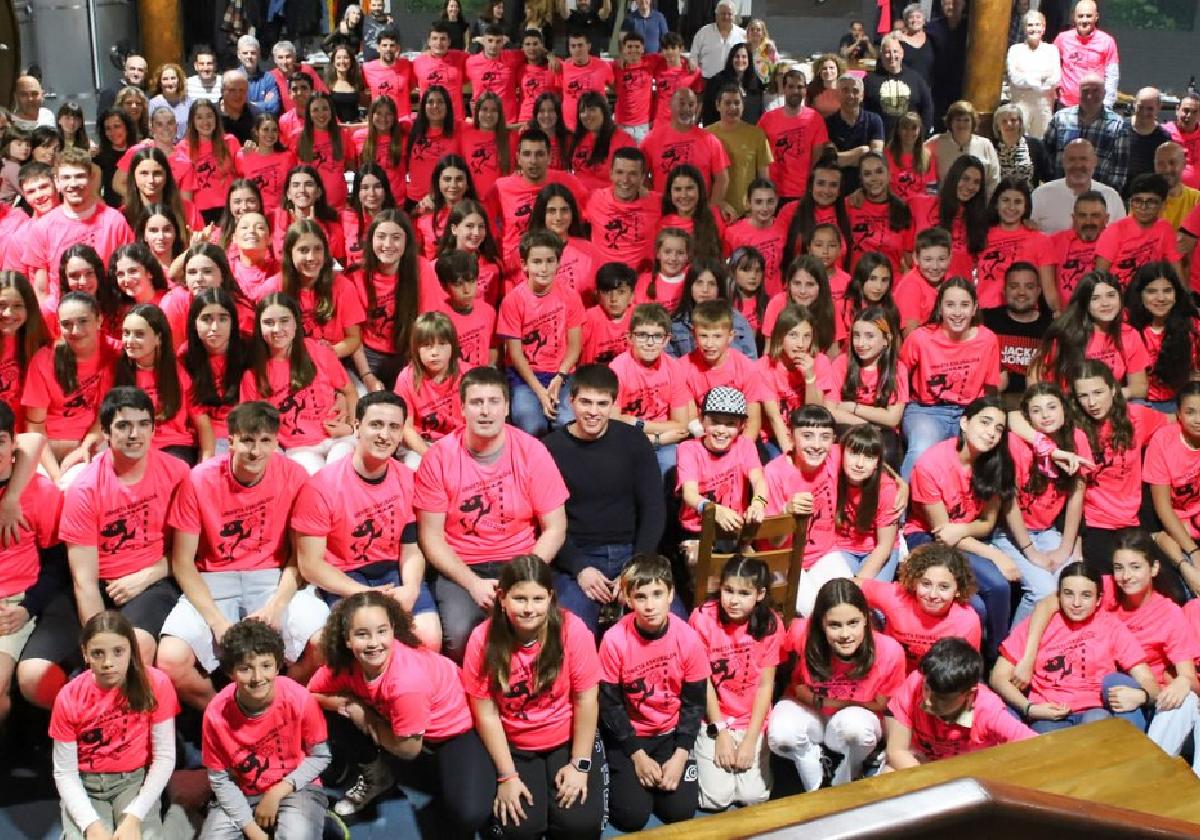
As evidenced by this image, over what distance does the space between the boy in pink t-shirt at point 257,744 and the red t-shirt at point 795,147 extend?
4.95 meters

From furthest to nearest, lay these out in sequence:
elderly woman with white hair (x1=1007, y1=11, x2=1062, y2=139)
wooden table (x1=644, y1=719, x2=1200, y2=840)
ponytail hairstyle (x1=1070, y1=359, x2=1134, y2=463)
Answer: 1. elderly woman with white hair (x1=1007, y1=11, x2=1062, y2=139)
2. ponytail hairstyle (x1=1070, y1=359, x2=1134, y2=463)
3. wooden table (x1=644, y1=719, x2=1200, y2=840)

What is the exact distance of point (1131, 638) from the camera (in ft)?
13.6

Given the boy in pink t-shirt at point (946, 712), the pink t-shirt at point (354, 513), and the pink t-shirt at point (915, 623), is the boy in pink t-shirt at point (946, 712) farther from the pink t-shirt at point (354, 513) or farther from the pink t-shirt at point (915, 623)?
the pink t-shirt at point (354, 513)

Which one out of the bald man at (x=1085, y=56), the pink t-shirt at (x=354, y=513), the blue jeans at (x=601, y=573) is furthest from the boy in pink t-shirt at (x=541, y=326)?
the bald man at (x=1085, y=56)

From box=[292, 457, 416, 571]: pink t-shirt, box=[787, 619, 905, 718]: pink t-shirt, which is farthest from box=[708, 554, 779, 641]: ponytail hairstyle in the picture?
box=[292, 457, 416, 571]: pink t-shirt

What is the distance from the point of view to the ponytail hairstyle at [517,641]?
3691mm

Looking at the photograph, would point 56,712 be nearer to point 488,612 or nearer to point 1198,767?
point 488,612

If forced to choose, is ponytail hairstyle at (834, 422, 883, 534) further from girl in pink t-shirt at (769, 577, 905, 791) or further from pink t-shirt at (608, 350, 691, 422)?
pink t-shirt at (608, 350, 691, 422)

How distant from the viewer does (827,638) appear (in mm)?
3965

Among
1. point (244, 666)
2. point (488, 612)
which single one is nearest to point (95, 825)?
point (244, 666)

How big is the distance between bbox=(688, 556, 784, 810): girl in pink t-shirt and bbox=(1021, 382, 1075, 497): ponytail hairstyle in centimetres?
129

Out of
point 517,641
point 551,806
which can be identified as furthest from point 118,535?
point 551,806

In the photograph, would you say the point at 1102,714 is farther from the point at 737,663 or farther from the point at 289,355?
the point at 289,355

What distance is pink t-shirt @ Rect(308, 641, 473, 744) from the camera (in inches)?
146
